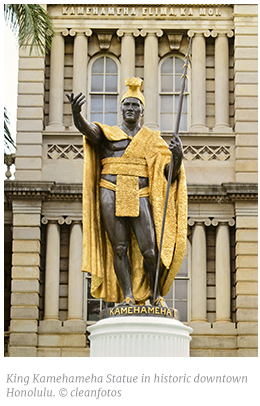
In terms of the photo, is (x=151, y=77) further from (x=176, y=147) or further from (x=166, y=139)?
(x=176, y=147)

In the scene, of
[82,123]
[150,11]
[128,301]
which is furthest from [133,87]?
[150,11]

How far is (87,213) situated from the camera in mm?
9289

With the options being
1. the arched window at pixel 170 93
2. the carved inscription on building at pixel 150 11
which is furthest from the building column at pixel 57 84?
the arched window at pixel 170 93

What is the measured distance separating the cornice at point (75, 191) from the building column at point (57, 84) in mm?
1749

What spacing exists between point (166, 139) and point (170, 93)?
1.51 metres

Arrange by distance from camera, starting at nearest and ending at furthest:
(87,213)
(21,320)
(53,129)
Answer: (87,213) < (21,320) < (53,129)

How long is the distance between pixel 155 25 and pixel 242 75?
8.74ft

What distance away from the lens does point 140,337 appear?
846cm

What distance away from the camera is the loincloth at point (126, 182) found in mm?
9086

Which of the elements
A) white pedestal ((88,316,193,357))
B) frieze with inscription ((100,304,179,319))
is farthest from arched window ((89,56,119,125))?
Answer: white pedestal ((88,316,193,357))

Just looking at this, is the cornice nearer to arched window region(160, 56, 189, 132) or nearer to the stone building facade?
the stone building facade

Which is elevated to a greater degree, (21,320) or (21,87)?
(21,87)

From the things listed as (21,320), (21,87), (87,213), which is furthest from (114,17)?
(87,213)

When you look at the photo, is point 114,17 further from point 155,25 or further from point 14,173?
point 14,173
